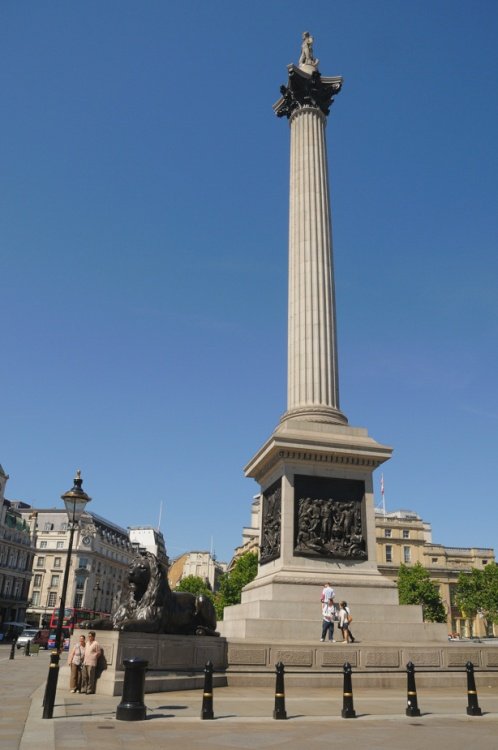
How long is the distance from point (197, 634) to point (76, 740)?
8106 mm

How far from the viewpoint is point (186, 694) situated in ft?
49.0

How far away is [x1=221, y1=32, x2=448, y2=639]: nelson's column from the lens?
20.6 metres

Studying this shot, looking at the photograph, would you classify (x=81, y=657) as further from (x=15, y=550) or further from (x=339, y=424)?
(x=15, y=550)

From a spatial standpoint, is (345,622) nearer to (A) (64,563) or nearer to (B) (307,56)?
(B) (307,56)

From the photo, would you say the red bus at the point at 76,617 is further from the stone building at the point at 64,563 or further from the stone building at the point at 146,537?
the stone building at the point at 146,537

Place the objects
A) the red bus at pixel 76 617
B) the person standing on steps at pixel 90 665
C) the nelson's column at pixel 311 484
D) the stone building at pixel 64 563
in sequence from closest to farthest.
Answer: the person standing on steps at pixel 90 665, the nelson's column at pixel 311 484, the red bus at pixel 76 617, the stone building at pixel 64 563

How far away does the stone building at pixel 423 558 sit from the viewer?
92.5 meters

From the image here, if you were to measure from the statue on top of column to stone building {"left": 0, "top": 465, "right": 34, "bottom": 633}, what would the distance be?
7506 centimetres

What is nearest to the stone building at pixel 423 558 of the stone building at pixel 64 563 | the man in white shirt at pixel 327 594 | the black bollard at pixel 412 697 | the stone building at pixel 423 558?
the stone building at pixel 423 558

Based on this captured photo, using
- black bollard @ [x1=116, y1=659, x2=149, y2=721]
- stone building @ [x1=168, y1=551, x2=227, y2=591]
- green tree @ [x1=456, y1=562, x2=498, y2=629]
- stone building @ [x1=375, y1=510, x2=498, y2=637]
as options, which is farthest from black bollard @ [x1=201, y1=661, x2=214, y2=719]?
stone building @ [x1=168, y1=551, x2=227, y2=591]

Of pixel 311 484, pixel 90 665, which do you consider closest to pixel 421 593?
pixel 311 484

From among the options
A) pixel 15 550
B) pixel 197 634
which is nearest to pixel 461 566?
pixel 15 550

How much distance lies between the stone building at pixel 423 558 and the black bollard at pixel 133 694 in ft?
273

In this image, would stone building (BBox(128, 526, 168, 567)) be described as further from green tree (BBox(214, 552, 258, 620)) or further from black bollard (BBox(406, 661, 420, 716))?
black bollard (BBox(406, 661, 420, 716))
